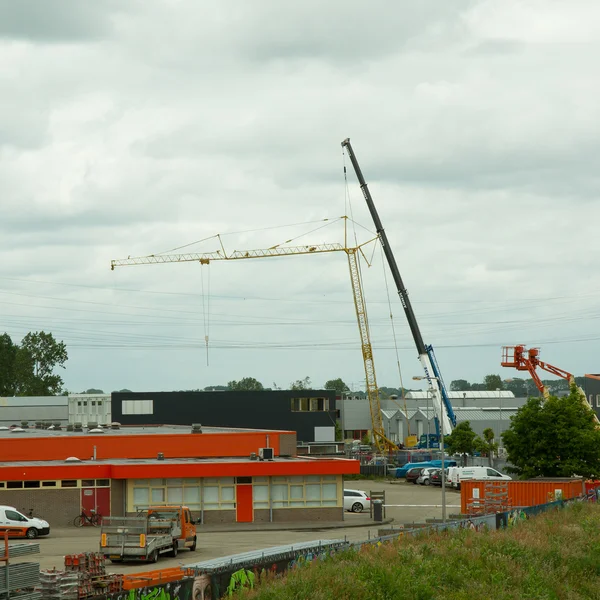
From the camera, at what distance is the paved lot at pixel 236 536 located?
35.2 meters

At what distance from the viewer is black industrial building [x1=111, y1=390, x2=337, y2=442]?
326 feet

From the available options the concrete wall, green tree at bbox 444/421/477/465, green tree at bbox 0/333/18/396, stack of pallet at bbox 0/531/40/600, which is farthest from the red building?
green tree at bbox 0/333/18/396

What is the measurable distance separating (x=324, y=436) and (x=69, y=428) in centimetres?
3646

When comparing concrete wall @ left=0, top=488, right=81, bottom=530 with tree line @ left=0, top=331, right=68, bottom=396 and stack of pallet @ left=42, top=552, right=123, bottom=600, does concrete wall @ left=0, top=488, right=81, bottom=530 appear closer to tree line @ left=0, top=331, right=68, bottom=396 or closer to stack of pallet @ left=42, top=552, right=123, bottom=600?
stack of pallet @ left=42, top=552, right=123, bottom=600

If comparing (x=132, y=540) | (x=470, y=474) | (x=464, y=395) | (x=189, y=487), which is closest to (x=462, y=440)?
(x=470, y=474)

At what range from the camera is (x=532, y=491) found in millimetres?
49688

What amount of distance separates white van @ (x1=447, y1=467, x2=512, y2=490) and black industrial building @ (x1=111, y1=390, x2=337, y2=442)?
28284 millimetres

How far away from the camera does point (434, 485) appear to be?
75938 millimetres

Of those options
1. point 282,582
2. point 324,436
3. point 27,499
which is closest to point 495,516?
point 282,582

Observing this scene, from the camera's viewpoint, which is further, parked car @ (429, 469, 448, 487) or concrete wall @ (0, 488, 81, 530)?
parked car @ (429, 469, 448, 487)

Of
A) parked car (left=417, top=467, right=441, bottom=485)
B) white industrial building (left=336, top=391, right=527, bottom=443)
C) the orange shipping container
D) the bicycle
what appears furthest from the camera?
white industrial building (left=336, top=391, right=527, bottom=443)

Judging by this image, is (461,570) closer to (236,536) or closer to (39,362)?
(236,536)

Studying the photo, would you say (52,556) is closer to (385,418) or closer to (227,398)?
(227,398)

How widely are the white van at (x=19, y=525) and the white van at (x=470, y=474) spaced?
33.2 m
